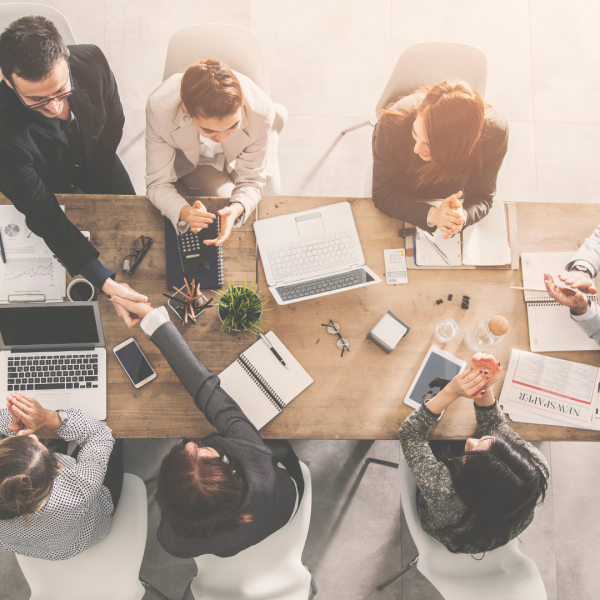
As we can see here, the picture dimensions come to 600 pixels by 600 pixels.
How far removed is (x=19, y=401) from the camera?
144 centimetres

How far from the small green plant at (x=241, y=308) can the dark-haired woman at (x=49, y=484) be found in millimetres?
622

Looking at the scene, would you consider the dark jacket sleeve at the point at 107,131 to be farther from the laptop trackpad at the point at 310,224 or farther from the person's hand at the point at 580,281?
the person's hand at the point at 580,281

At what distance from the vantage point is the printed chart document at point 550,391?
61.7 inches

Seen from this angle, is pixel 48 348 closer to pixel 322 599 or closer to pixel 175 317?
pixel 175 317

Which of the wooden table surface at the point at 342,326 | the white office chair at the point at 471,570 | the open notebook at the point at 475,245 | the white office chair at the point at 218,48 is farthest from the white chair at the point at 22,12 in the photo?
the white office chair at the point at 471,570

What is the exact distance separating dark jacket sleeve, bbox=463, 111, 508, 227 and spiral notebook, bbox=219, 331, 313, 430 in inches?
36.6

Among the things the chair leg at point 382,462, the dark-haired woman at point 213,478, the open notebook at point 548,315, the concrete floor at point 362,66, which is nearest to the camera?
the dark-haired woman at point 213,478

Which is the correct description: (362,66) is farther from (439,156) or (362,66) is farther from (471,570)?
(471,570)

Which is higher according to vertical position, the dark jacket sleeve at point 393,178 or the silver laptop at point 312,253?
the dark jacket sleeve at point 393,178

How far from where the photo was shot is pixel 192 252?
163 cm

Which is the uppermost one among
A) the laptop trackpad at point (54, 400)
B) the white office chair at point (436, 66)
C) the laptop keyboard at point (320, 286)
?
the white office chair at point (436, 66)

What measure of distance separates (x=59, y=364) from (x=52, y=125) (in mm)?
894

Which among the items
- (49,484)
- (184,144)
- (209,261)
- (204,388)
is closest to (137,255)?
(209,261)

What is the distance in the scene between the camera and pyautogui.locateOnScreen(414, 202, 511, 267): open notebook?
65.9 inches
